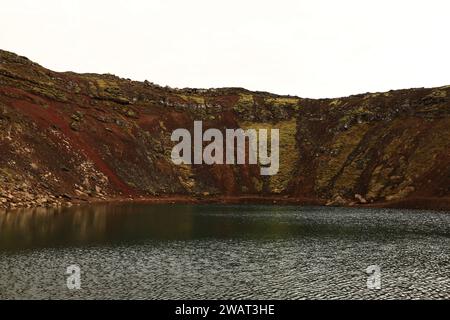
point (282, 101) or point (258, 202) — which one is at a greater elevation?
point (282, 101)

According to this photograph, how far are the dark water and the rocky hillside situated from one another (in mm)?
35345

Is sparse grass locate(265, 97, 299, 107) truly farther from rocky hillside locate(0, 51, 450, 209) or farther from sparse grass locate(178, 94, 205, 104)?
sparse grass locate(178, 94, 205, 104)

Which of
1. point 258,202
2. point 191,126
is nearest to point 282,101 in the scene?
point 191,126

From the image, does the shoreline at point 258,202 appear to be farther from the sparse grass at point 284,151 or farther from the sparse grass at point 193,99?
the sparse grass at point 193,99

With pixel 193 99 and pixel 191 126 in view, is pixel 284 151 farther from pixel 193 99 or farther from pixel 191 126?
pixel 193 99

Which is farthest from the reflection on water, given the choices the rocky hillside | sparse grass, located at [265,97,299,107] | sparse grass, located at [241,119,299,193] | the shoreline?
sparse grass, located at [265,97,299,107]

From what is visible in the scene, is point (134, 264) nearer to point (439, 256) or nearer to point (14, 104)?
point (439, 256)

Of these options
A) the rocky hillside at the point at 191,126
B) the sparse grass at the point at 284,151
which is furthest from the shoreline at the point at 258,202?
the sparse grass at the point at 284,151

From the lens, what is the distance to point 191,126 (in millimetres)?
163375

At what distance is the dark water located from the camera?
34.6 meters

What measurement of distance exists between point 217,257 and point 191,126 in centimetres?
11842

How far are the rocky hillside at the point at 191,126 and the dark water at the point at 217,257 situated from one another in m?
35.3

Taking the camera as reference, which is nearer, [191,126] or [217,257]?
[217,257]
